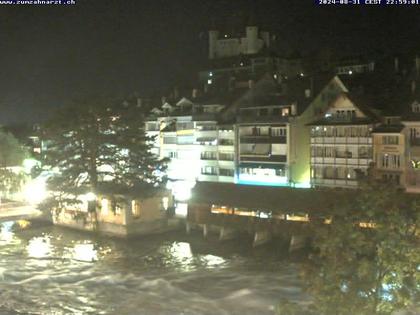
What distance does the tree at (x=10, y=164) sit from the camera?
46719 millimetres

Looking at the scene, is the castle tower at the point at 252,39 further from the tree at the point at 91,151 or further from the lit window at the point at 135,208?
the lit window at the point at 135,208

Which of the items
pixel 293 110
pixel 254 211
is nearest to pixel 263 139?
pixel 293 110

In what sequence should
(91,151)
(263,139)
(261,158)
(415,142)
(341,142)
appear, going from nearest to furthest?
(415,142) → (341,142) → (91,151) → (261,158) → (263,139)

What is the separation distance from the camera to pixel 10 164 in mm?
52531

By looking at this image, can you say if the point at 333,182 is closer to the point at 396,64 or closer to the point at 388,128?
the point at 388,128

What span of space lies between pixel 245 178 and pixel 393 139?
38.7 feet

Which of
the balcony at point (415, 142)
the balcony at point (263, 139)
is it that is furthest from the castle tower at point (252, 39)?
the balcony at point (415, 142)

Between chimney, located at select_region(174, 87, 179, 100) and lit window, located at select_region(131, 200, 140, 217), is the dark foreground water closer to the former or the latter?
lit window, located at select_region(131, 200, 140, 217)

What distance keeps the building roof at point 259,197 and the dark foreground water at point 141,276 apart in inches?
89.5

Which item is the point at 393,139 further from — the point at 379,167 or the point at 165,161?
the point at 165,161

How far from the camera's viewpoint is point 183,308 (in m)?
21.7

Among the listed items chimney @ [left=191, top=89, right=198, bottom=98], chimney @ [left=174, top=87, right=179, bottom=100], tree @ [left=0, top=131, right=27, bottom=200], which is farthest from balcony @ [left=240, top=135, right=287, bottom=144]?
tree @ [left=0, top=131, right=27, bottom=200]

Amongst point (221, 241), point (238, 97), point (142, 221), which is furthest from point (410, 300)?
point (238, 97)

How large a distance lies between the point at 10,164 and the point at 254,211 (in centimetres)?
2846
